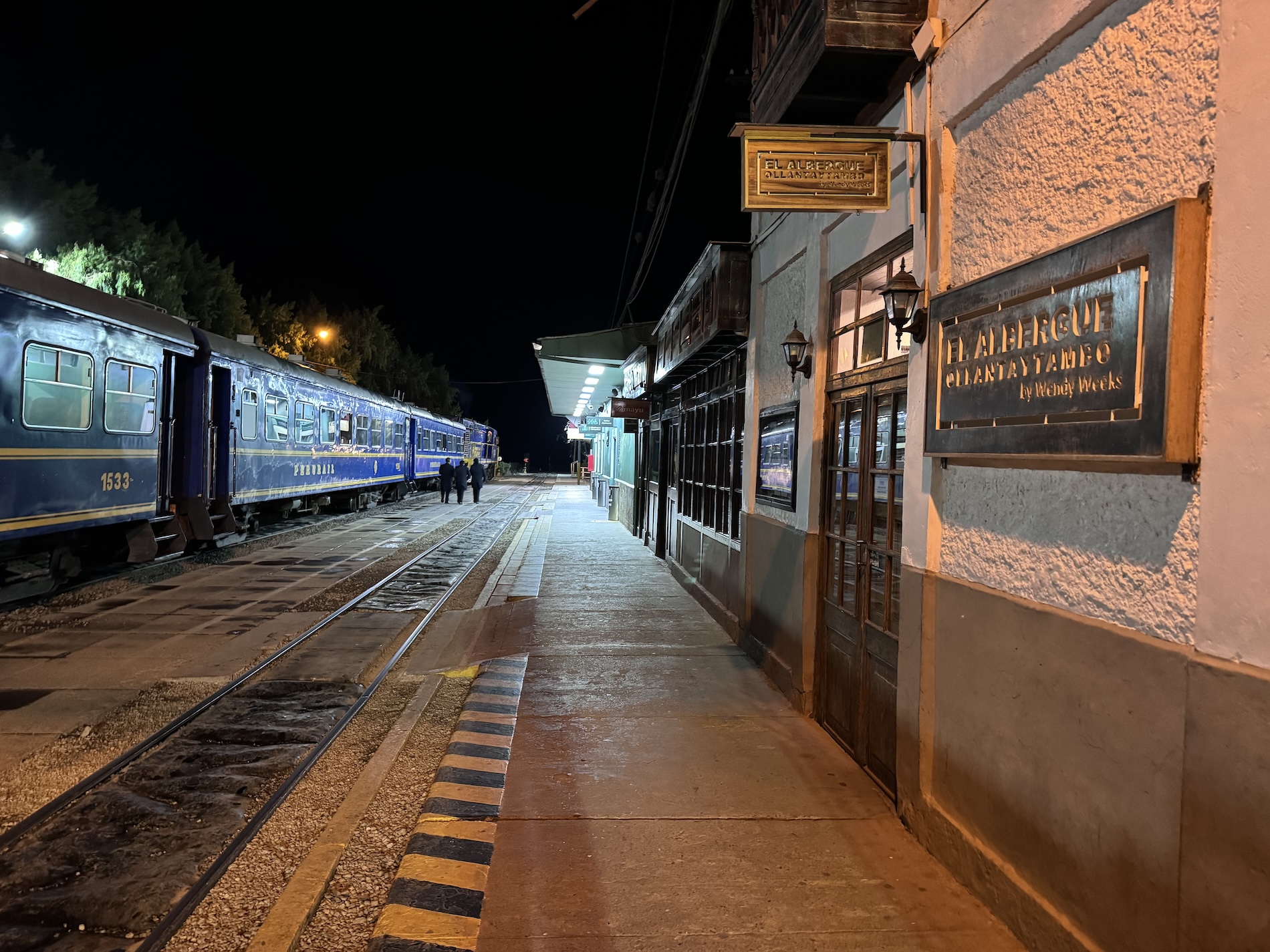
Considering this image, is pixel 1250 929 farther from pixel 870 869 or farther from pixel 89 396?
pixel 89 396

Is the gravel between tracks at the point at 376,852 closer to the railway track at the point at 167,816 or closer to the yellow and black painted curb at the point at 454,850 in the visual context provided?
the yellow and black painted curb at the point at 454,850

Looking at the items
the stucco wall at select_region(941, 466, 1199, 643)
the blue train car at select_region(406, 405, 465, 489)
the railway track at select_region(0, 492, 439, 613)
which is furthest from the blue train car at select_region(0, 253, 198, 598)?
the blue train car at select_region(406, 405, 465, 489)

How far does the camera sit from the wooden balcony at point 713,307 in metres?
8.05

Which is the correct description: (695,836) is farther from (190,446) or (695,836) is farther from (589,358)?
(589,358)

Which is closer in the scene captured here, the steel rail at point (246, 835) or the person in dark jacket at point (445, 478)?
the steel rail at point (246, 835)

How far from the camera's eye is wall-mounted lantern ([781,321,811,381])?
5973 millimetres

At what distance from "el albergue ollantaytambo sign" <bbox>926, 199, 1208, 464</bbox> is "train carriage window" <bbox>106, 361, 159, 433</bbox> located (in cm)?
952

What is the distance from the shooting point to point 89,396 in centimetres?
901

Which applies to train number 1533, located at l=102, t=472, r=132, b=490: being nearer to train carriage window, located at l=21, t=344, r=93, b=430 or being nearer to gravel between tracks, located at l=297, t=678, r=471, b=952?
train carriage window, located at l=21, t=344, r=93, b=430

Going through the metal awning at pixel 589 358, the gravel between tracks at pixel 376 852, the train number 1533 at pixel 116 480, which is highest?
the metal awning at pixel 589 358

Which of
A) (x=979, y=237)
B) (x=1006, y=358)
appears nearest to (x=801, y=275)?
(x=979, y=237)

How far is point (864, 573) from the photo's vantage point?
500 centimetres

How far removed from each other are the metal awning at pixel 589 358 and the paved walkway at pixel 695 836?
9.25 metres

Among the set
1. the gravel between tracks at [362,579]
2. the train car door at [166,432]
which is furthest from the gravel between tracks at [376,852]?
the train car door at [166,432]
